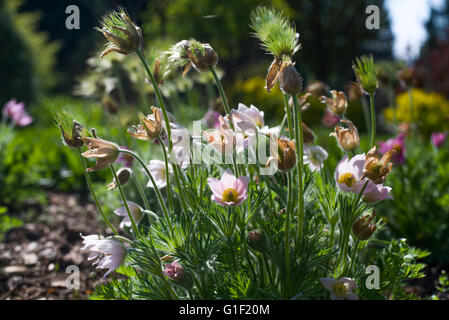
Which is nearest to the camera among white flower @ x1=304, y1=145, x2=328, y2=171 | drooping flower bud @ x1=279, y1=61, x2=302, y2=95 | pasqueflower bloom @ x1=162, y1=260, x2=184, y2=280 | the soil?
drooping flower bud @ x1=279, y1=61, x2=302, y2=95

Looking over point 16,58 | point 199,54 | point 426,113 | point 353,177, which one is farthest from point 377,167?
point 16,58

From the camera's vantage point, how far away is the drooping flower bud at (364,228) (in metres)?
1.17

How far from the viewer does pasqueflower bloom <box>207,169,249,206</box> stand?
42.4 inches

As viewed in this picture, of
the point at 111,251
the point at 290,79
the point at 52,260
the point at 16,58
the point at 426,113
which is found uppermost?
the point at 16,58

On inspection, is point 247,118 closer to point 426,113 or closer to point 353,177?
point 353,177

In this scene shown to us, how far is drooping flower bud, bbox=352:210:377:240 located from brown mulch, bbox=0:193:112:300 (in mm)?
988

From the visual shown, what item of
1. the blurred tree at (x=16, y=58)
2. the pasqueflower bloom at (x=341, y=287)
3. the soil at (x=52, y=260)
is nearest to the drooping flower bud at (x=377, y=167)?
the pasqueflower bloom at (x=341, y=287)

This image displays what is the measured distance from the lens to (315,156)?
1.48 m

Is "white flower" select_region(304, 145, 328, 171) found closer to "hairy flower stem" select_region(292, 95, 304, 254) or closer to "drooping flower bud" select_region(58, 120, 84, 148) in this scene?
"hairy flower stem" select_region(292, 95, 304, 254)

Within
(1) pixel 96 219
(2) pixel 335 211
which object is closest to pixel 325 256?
(2) pixel 335 211

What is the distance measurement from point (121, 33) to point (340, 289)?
88cm

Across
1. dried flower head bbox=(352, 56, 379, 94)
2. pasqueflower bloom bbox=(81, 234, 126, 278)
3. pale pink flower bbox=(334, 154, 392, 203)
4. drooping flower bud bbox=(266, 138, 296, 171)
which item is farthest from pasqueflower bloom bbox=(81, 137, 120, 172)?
dried flower head bbox=(352, 56, 379, 94)

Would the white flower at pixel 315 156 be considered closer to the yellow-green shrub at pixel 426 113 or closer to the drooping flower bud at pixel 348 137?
the drooping flower bud at pixel 348 137
